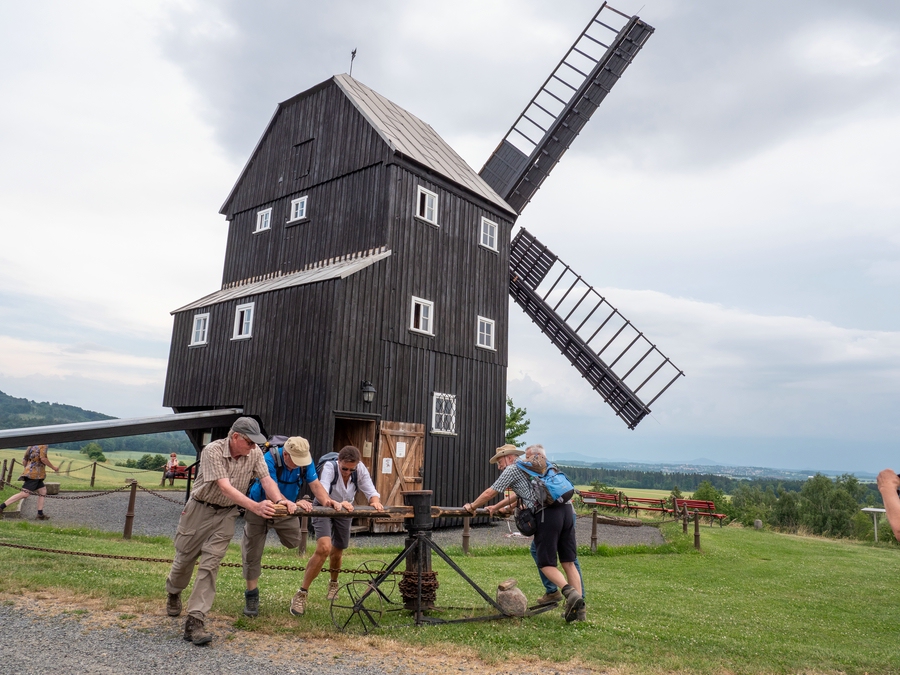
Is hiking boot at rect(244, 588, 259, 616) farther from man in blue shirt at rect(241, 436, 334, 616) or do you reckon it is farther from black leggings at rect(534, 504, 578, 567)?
black leggings at rect(534, 504, 578, 567)

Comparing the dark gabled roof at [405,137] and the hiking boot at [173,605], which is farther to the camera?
the dark gabled roof at [405,137]

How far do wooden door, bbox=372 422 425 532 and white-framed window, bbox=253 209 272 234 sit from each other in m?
8.29

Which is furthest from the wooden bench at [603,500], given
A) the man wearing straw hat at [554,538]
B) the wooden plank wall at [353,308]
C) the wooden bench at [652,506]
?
the man wearing straw hat at [554,538]

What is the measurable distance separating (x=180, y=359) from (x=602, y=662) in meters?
16.6

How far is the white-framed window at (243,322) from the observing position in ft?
55.9

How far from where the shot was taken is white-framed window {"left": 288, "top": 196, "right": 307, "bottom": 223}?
1925 cm

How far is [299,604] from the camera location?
261 inches

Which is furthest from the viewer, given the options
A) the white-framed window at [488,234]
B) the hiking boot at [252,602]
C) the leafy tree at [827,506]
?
the leafy tree at [827,506]

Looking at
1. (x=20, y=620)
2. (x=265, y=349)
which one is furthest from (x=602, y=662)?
(x=265, y=349)

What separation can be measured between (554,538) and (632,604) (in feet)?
8.64

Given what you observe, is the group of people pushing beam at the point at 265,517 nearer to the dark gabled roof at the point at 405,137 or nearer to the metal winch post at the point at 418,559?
the metal winch post at the point at 418,559

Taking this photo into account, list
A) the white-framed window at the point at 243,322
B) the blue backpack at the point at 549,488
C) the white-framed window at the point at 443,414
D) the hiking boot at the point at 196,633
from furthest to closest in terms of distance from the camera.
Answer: the white-framed window at the point at 443,414
the white-framed window at the point at 243,322
the blue backpack at the point at 549,488
the hiking boot at the point at 196,633

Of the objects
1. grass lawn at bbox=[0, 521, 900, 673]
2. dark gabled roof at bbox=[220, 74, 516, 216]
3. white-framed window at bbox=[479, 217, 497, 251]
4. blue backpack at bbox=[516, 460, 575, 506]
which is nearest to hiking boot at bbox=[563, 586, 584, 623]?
grass lawn at bbox=[0, 521, 900, 673]

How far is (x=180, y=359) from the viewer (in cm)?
1903
